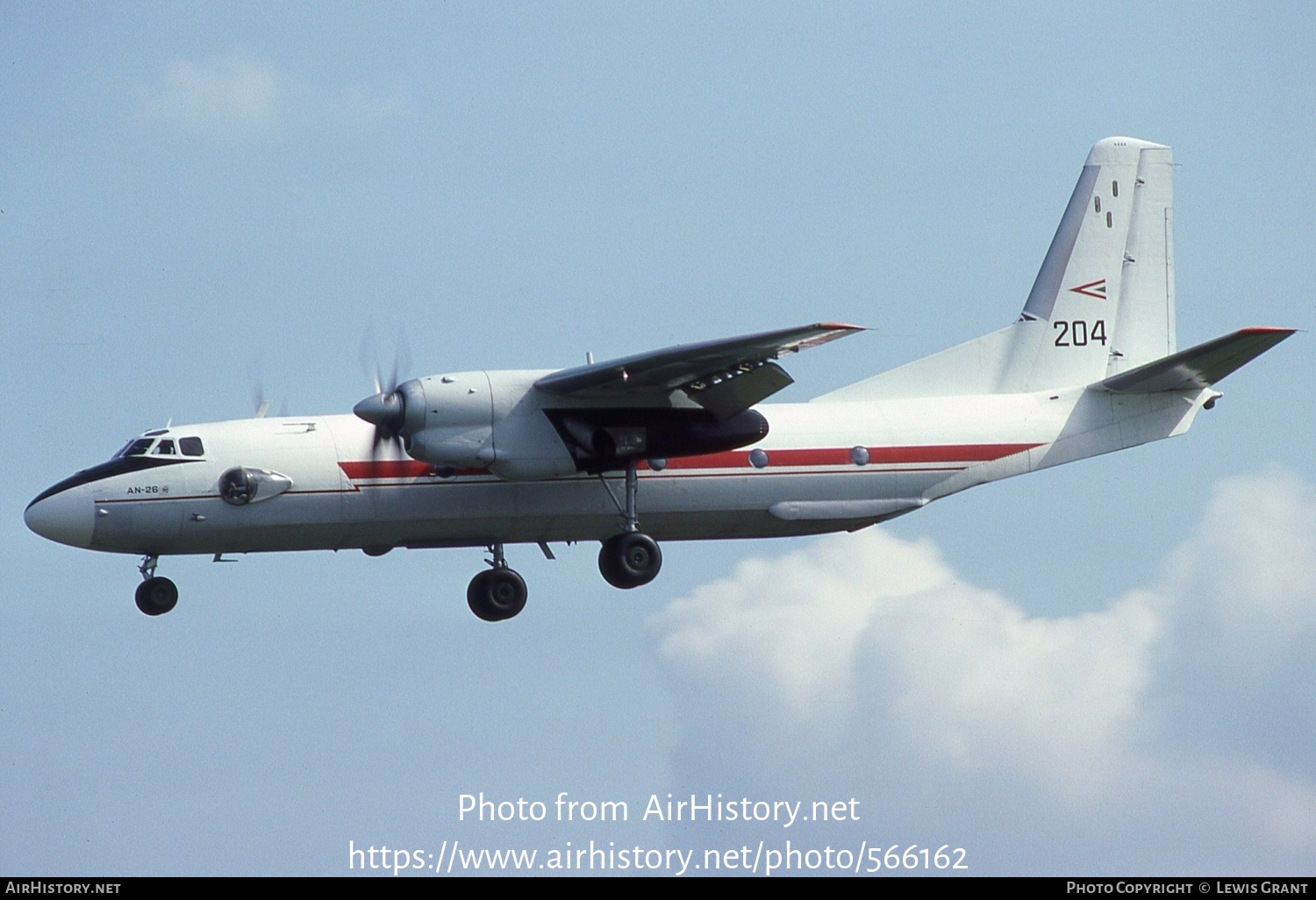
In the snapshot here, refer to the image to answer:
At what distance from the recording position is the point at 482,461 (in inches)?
859

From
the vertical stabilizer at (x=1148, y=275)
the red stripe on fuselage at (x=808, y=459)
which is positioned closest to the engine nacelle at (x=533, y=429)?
the red stripe on fuselage at (x=808, y=459)

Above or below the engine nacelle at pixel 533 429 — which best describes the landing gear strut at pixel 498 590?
below

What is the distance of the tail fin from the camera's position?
87.5ft

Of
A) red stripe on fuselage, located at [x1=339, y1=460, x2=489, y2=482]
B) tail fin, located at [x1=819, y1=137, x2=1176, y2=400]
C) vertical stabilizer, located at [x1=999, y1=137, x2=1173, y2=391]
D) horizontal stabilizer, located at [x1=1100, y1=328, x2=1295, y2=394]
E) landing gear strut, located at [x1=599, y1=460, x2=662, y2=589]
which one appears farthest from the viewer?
vertical stabilizer, located at [x1=999, y1=137, x2=1173, y2=391]

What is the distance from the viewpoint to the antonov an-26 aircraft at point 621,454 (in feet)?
72.1

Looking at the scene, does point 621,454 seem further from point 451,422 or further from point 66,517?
point 66,517

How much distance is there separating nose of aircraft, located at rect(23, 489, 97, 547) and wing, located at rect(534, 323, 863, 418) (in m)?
5.94

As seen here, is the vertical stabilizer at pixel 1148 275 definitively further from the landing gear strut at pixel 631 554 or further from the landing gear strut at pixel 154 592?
the landing gear strut at pixel 154 592

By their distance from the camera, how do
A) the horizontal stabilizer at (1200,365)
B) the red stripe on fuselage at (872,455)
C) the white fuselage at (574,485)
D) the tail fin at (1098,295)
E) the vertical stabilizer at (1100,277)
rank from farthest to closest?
the vertical stabilizer at (1100,277)
the tail fin at (1098,295)
the red stripe on fuselage at (872,455)
the horizontal stabilizer at (1200,365)
the white fuselage at (574,485)

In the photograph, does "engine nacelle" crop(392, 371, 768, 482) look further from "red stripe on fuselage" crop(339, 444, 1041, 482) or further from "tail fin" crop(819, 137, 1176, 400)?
"tail fin" crop(819, 137, 1176, 400)

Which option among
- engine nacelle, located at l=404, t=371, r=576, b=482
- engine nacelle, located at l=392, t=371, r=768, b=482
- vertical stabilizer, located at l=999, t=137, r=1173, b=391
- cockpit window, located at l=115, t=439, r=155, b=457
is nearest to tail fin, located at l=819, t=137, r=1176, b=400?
vertical stabilizer, located at l=999, t=137, r=1173, b=391

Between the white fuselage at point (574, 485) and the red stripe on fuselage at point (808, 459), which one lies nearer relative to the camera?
the white fuselage at point (574, 485)

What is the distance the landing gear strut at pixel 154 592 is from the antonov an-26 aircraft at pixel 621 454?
2 cm

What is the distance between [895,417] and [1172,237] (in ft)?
22.2
